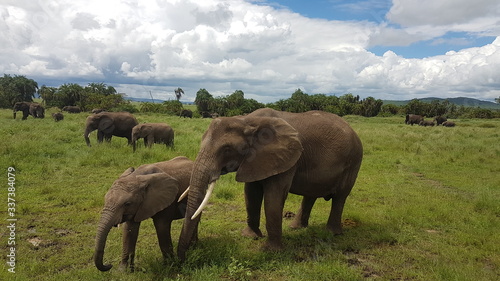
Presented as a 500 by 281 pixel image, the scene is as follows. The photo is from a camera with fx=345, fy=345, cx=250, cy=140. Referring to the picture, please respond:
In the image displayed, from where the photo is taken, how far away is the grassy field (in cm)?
495

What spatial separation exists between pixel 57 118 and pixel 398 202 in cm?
2811

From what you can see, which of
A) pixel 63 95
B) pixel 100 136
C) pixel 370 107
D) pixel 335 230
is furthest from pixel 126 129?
pixel 370 107

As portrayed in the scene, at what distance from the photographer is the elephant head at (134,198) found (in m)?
4.14

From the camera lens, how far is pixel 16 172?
33.9 ft

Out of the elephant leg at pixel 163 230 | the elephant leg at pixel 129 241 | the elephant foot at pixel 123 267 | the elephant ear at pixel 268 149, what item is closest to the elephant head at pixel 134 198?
the elephant leg at pixel 129 241

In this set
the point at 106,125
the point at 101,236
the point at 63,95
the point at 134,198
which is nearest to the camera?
the point at 101,236

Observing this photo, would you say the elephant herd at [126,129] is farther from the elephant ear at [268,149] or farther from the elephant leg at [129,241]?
the elephant ear at [268,149]

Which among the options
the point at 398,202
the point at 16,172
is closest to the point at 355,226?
the point at 398,202

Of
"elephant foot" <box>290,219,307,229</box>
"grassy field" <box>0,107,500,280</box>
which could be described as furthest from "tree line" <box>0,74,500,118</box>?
"elephant foot" <box>290,219,307,229</box>

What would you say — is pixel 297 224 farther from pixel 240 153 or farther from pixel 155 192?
pixel 155 192

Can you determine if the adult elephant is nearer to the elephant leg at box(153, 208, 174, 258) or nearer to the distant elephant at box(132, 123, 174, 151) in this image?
the elephant leg at box(153, 208, 174, 258)

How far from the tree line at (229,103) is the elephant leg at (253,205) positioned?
51921mm

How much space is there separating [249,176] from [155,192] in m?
1.36

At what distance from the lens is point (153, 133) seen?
1580cm
